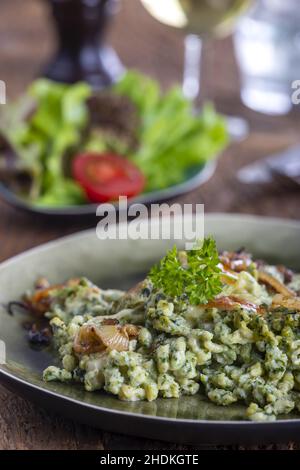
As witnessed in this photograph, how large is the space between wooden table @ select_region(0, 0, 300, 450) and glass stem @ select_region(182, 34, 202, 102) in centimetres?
7

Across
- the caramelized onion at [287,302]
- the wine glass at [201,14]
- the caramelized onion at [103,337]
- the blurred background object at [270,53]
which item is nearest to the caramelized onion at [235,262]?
the caramelized onion at [287,302]

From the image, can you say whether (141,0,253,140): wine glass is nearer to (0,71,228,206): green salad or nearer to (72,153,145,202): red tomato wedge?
(0,71,228,206): green salad

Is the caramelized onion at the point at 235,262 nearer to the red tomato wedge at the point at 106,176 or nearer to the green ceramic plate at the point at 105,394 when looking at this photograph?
the green ceramic plate at the point at 105,394

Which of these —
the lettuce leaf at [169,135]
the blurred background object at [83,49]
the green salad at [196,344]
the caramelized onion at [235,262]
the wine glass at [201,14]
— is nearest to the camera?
the green salad at [196,344]

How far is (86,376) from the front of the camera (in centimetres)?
236

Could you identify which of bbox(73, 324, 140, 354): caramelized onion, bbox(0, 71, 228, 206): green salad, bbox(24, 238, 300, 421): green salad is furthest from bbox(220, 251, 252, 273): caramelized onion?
bbox(0, 71, 228, 206): green salad

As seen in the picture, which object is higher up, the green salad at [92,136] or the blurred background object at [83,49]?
the blurred background object at [83,49]

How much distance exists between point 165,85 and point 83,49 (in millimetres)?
667

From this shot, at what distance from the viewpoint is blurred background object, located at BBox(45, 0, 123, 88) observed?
525 centimetres

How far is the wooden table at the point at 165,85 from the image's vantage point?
2.43m

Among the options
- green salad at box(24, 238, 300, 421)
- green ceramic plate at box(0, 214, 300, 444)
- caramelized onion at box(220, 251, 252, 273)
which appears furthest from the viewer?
caramelized onion at box(220, 251, 252, 273)

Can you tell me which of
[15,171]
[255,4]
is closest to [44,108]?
[15,171]

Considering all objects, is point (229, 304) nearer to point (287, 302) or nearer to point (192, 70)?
point (287, 302)

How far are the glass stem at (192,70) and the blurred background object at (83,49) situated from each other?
1.75ft
